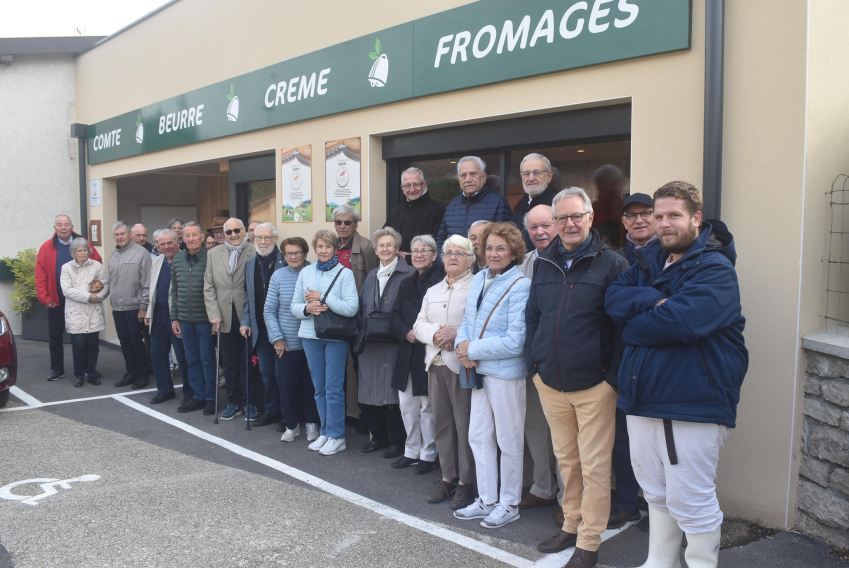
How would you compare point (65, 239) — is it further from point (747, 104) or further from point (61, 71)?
point (747, 104)

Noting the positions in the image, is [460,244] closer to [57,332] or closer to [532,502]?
[532,502]

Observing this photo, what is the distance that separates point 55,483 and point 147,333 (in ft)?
13.6

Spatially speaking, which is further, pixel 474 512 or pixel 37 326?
pixel 37 326

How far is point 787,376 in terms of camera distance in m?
3.80

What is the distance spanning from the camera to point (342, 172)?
671 cm

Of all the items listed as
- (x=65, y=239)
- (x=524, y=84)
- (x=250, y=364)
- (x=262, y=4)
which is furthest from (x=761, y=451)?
(x=65, y=239)

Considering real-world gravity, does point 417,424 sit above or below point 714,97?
below

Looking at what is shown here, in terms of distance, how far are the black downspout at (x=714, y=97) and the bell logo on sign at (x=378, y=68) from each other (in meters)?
3.05

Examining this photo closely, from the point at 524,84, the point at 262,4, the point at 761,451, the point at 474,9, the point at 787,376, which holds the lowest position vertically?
the point at 761,451

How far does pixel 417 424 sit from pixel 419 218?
1832mm

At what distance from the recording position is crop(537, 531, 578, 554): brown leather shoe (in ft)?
12.0

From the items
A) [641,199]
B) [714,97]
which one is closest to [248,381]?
[641,199]

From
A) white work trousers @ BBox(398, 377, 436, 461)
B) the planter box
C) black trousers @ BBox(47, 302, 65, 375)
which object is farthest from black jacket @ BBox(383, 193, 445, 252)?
the planter box

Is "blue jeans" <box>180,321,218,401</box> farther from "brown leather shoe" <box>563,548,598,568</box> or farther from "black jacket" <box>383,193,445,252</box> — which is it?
"brown leather shoe" <box>563,548,598,568</box>
